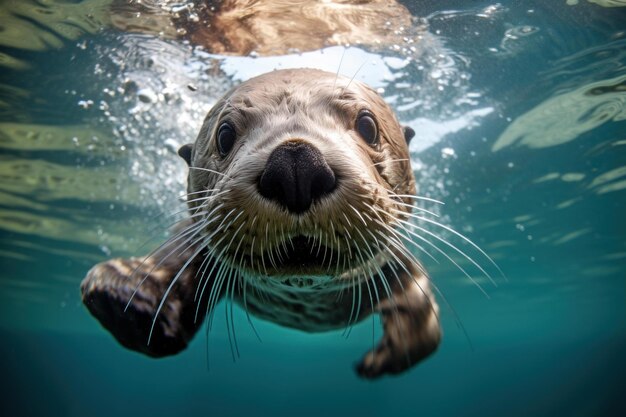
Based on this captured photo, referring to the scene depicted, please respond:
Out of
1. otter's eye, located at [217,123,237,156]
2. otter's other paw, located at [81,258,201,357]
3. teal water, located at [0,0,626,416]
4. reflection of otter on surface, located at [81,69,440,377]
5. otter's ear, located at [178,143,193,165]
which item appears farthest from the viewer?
teal water, located at [0,0,626,416]

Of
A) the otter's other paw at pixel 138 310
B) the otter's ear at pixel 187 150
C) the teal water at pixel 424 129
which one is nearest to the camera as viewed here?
the otter's other paw at pixel 138 310

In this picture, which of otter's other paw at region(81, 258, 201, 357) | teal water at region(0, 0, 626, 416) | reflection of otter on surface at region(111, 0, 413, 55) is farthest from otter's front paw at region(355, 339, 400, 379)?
reflection of otter on surface at region(111, 0, 413, 55)

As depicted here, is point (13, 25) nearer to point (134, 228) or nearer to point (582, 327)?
point (134, 228)

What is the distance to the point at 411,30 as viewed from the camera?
6582mm

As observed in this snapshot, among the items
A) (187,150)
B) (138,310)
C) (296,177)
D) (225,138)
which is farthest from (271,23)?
(296,177)

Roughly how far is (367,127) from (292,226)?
145cm

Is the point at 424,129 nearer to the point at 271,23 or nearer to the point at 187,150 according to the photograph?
the point at 271,23

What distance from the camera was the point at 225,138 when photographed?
11.2ft

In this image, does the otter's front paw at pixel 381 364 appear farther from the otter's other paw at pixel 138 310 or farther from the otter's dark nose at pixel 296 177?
the otter's dark nose at pixel 296 177

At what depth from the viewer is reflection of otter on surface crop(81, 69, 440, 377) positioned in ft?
7.84

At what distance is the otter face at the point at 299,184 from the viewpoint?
2.34 meters

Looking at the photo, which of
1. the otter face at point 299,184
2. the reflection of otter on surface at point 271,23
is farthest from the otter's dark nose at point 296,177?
the reflection of otter on surface at point 271,23

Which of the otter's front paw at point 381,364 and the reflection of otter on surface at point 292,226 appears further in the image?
the otter's front paw at point 381,364

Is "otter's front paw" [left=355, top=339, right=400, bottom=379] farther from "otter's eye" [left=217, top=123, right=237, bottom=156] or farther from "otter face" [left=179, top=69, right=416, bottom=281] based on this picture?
"otter's eye" [left=217, top=123, right=237, bottom=156]
